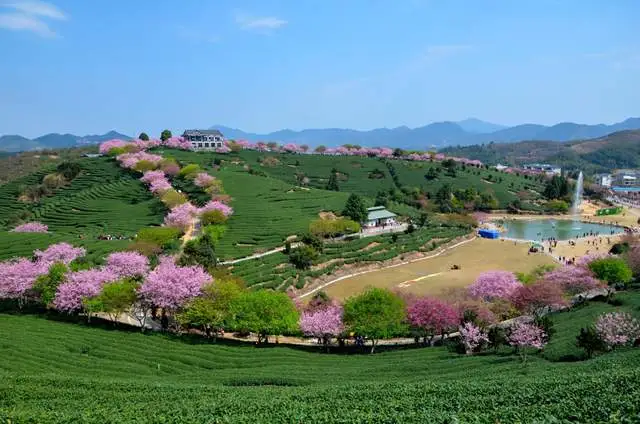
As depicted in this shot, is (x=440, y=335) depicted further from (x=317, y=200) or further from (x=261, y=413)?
(x=317, y=200)

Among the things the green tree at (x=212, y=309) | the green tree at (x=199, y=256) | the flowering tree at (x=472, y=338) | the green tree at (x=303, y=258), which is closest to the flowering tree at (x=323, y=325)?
the green tree at (x=212, y=309)

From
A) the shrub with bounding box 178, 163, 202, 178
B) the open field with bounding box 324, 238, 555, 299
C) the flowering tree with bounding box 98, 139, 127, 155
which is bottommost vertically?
the open field with bounding box 324, 238, 555, 299

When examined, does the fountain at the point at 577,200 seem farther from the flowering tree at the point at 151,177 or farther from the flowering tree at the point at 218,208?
the flowering tree at the point at 151,177

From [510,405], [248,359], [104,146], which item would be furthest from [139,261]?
[104,146]

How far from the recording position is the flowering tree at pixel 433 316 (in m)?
34.2

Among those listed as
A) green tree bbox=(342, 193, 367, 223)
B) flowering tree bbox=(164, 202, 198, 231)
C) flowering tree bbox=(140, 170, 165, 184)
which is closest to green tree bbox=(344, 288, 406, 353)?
flowering tree bbox=(164, 202, 198, 231)

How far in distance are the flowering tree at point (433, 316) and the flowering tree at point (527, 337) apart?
551 centimetres

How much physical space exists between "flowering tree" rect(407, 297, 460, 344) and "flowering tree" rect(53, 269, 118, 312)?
25.5m

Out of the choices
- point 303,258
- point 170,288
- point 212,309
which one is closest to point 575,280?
point 303,258

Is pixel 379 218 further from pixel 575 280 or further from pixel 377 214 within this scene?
pixel 575 280

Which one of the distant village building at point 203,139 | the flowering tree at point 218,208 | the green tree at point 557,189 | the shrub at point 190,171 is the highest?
the distant village building at point 203,139

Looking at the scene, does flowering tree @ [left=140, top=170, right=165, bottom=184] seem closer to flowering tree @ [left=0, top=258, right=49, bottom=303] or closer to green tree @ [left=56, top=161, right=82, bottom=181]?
green tree @ [left=56, top=161, right=82, bottom=181]

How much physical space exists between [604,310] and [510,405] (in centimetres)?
2477

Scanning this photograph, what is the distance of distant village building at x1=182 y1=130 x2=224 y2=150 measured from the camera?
141875mm
